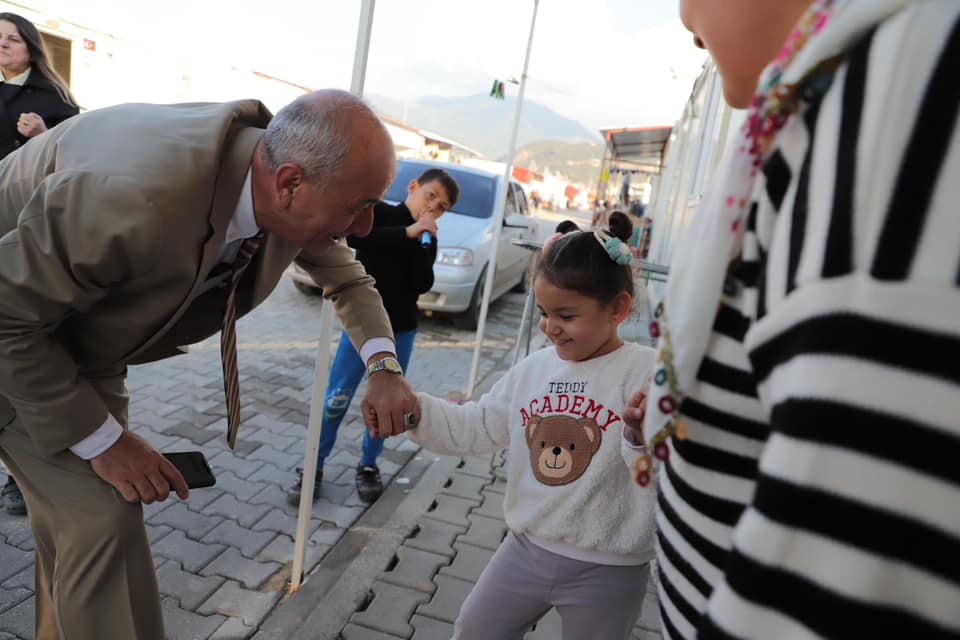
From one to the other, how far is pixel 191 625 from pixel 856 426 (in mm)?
2627

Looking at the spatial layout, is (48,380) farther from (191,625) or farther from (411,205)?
(411,205)

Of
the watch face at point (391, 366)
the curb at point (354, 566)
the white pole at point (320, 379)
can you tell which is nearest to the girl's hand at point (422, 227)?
the white pole at point (320, 379)

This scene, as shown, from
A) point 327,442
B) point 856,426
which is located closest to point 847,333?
point 856,426

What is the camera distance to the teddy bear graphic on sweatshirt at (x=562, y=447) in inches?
68.9

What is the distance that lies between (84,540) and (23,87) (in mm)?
3003

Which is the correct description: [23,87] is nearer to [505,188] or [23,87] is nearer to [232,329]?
[232,329]

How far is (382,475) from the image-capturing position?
12.8 feet

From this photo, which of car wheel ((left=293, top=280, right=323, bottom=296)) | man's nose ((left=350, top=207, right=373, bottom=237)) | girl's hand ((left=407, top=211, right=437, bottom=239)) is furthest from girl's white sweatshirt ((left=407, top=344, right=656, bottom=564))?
car wheel ((left=293, top=280, right=323, bottom=296))

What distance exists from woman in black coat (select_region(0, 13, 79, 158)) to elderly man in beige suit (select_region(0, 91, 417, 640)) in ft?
7.04

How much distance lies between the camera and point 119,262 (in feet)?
4.73

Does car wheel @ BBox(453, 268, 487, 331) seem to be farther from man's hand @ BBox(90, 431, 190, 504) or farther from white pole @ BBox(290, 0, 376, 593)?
man's hand @ BBox(90, 431, 190, 504)

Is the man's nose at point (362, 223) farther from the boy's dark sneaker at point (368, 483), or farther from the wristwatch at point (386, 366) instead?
the boy's dark sneaker at point (368, 483)

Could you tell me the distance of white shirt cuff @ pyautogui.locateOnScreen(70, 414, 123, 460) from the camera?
5.13ft

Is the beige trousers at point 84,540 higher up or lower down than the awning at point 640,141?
lower down
